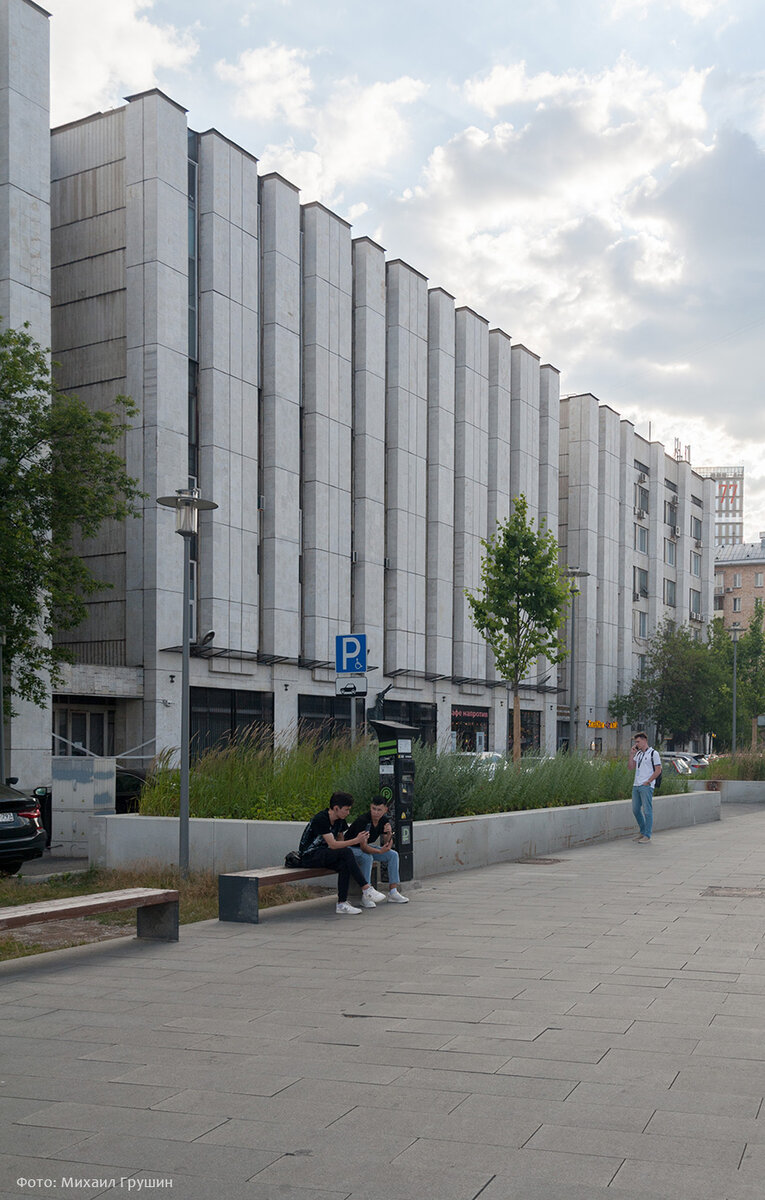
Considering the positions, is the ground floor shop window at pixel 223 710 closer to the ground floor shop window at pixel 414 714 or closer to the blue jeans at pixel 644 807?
the ground floor shop window at pixel 414 714

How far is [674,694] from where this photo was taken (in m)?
63.9

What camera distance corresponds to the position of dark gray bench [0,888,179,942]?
8.34 m

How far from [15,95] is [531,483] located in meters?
30.6

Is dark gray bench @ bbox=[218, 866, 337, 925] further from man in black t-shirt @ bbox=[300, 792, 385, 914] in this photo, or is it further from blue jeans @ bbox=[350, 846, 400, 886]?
blue jeans @ bbox=[350, 846, 400, 886]

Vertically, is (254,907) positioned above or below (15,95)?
below

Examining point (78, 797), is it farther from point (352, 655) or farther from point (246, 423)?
point (246, 423)

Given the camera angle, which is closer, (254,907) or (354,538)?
(254,907)

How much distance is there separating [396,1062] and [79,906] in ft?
11.8

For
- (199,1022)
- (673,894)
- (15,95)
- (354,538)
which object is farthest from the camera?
(354,538)

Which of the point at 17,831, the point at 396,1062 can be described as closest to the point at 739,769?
the point at 17,831

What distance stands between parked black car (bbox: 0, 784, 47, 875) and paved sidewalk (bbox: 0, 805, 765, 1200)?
4850 millimetres

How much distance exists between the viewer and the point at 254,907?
10.6 metres

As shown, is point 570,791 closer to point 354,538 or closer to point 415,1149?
point 415,1149

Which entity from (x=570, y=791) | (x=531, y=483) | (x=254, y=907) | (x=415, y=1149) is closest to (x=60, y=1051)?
(x=415, y=1149)
